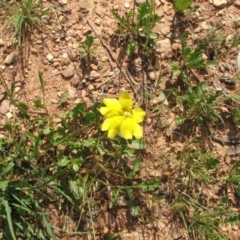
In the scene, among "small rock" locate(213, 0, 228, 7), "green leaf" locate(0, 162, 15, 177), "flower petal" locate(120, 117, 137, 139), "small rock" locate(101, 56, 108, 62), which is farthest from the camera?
"small rock" locate(213, 0, 228, 7)

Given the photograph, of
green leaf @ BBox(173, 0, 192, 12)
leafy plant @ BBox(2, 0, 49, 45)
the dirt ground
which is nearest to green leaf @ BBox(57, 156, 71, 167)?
the dirt ground

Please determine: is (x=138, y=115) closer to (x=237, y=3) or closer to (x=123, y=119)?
(x=123, y=119)

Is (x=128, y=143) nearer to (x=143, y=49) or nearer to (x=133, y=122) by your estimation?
(x=133, y=122)

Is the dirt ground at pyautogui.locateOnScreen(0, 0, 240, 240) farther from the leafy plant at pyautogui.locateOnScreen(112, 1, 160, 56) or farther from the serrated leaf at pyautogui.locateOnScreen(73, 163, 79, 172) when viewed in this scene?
the serrated leaf at pyautogui.locateOnScreen(73, 163, 79, 172)

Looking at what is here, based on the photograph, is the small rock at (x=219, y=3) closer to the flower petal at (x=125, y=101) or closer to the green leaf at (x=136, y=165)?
the flower petal at (x=125, y=101)

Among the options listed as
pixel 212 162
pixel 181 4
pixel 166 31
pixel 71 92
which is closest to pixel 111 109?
pixel 71 92

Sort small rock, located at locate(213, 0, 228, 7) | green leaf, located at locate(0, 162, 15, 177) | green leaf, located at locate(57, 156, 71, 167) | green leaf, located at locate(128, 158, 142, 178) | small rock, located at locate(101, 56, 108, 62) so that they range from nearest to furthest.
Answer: green leaf, located at locate(0, 162, 15, 177) < green leaf, located at locate(57, 156, 71, 167) < green leaf, located at locate(128, 158, 142, 178) < small rock, located at locate(101, 56, 108, 62) < small rock, located at locate(213, 0, 228, 7)

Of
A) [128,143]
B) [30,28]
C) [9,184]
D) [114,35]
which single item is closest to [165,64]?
[114,35]
